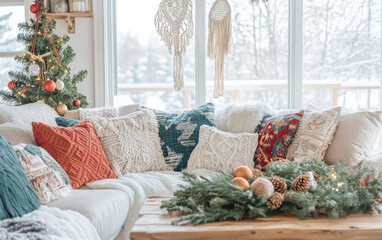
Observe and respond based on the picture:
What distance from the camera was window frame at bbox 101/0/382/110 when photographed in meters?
3.84

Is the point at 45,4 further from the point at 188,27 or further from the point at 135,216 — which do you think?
the point at 135,216

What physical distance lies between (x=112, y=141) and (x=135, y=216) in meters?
0.63

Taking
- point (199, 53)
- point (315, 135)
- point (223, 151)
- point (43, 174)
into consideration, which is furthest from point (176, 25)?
point (43, 174)

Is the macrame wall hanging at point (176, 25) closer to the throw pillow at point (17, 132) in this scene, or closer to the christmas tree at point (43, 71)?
the christmas tree at point (43, 71)

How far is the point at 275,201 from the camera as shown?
5.49 feet

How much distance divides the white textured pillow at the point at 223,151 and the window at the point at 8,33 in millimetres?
2321

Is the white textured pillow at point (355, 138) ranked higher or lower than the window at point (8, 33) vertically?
lower

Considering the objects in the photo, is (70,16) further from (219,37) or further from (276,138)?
(276,138)

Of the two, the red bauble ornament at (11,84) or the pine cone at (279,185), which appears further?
the red bauble ornament at (11,84)

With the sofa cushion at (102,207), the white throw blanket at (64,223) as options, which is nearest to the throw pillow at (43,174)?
the sofa cushion at (102,207)

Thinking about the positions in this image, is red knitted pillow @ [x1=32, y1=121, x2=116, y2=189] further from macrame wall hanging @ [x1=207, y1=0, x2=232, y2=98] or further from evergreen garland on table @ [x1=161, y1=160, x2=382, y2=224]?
macrame wall hanging @ [x1=207, y1=0, x2=232, y2=98]

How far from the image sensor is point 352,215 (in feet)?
5.58

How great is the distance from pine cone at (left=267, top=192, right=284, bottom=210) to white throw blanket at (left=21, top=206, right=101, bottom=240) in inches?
31.5

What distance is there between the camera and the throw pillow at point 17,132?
2436 millimetres
